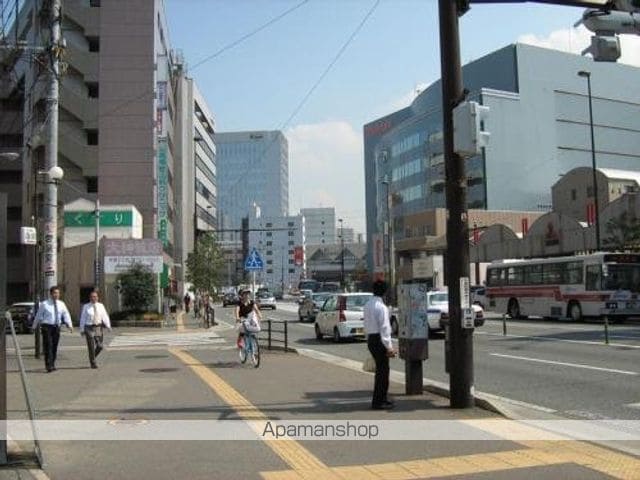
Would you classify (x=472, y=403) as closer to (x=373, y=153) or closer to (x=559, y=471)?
(x=559, y=471)

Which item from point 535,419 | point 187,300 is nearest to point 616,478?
point 535,419

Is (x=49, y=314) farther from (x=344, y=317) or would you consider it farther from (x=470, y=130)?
(x=470, y=130)

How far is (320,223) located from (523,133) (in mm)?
30591

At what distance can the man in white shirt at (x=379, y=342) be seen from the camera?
1030 cm

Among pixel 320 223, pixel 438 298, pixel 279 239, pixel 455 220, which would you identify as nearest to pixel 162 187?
pixel 279 239

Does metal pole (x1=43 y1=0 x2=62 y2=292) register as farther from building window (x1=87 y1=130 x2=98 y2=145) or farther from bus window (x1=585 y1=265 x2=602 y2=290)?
building window (x1=87 y1=130 x2=98 y2=145)

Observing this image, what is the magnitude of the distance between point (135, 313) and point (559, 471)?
117 feet

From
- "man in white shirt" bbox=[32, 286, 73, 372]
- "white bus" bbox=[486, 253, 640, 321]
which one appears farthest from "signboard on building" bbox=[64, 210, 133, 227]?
"man in white shirt" bbox=[32, 286, 73, 372]

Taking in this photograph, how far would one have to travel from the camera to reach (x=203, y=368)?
53.2ft

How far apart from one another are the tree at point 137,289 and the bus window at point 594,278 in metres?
22.4

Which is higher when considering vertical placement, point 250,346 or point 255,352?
point 250,346

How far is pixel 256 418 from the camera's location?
9836 mm

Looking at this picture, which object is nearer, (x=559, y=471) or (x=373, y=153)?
(x=559, y=471)

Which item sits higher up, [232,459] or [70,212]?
[70,212]
